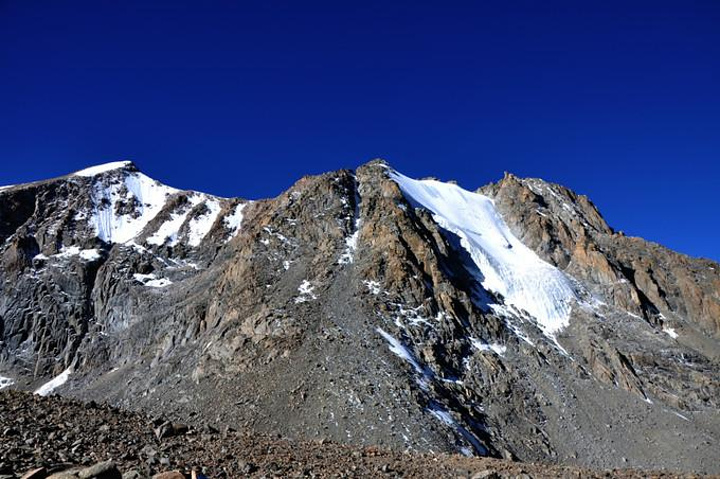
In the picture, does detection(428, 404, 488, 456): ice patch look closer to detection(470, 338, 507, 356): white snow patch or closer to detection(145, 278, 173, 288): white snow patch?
detection(470, 338, 507, 356): white snow patch

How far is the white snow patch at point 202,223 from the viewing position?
110250 millimetres

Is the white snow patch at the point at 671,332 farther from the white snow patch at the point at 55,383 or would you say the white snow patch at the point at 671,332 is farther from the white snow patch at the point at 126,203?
the white snow patch at the point at 126,203

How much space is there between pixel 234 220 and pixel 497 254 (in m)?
60.9

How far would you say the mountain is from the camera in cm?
4769

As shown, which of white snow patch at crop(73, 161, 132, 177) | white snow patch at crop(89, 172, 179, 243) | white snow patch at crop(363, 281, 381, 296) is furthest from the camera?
white snow patch at crop(73, 161, 132, 177)

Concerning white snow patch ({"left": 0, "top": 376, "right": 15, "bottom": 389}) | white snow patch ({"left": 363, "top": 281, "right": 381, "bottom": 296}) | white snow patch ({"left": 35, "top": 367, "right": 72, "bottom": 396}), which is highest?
white snow patch ({"left": 363, "top": 281, "right": 381, "bottom": 296})

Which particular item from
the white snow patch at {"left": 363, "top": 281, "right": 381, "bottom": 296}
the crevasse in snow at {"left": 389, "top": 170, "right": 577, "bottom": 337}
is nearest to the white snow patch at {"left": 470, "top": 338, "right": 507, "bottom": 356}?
the crevasse in snow at {"left": 389, "top": 170, "right": 577, "bottom": 337}

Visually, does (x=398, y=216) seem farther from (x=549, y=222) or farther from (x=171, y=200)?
(x=171, y=200)

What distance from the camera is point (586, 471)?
1461cm

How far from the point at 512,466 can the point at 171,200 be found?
125439mm

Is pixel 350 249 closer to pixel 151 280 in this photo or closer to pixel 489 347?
pixel 489 347

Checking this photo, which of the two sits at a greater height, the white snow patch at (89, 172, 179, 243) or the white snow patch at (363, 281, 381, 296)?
the white snow patch at (89, 172, 179, 243)

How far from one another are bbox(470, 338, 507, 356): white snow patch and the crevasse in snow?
1146cm

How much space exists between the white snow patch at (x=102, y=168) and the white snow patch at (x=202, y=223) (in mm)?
36169
